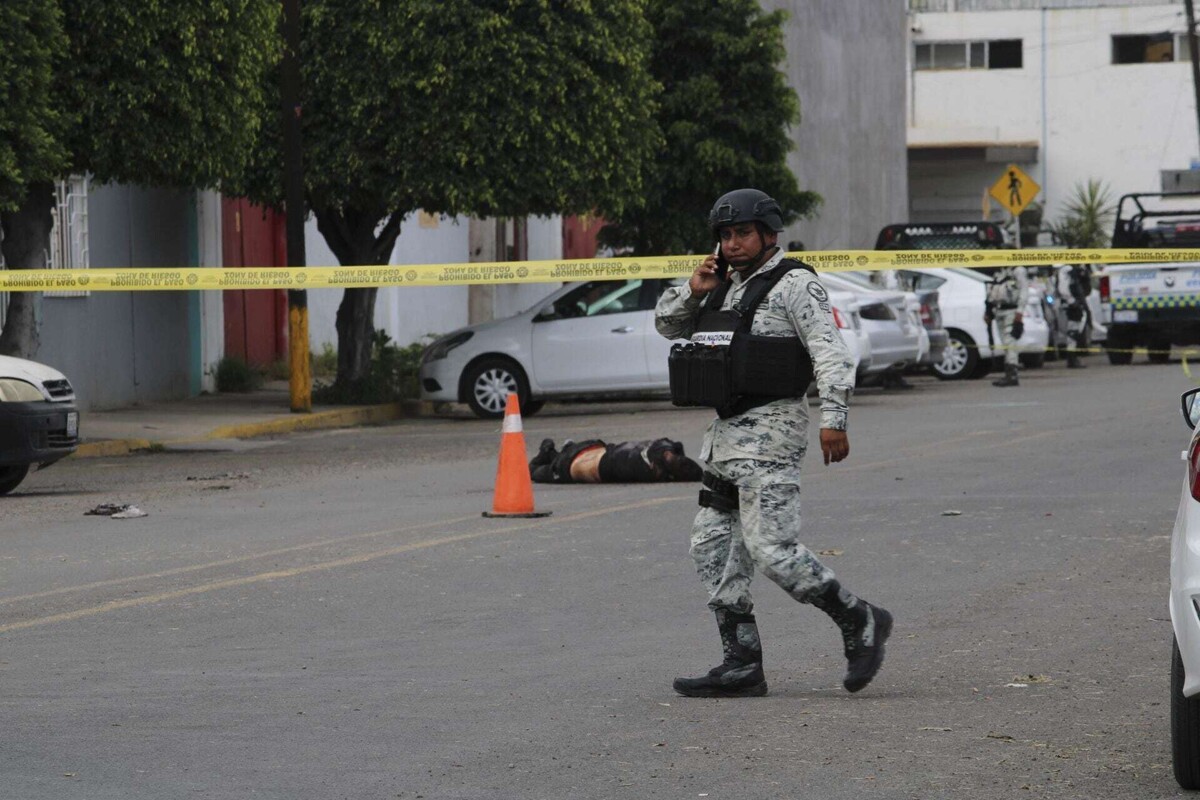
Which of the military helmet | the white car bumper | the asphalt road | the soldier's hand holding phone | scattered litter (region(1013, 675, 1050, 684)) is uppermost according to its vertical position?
the military helmet

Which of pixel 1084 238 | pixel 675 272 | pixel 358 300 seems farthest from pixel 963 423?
pixel 1084 238

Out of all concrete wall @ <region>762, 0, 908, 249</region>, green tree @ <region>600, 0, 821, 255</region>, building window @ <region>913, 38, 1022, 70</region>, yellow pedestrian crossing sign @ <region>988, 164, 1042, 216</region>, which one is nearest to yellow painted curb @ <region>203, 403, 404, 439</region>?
green tree @ <region>600, 0, 821, 255</region>

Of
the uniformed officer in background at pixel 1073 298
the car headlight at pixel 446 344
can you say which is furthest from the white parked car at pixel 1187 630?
the uniformed officer in background at pixel 1073 298

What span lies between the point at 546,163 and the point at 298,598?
44.9ft

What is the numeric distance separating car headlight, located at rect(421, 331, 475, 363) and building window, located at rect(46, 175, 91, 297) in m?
3.82

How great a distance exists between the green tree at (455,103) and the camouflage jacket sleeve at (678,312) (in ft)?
49.2

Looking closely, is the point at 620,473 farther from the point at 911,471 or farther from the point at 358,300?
the point at 358,300

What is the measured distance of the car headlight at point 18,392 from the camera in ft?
45.8

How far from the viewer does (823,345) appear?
23.2 ft

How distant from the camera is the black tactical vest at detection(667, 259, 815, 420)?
7.10 metres

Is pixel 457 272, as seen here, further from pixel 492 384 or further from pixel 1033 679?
pixel 1033 679

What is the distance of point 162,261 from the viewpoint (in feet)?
82.4

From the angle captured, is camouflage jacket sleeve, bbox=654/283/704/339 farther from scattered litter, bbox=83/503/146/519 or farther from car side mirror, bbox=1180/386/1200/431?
scattered litter, bbox=83/503/146/519

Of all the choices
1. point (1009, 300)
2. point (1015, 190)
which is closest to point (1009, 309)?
point (1009, 300)
